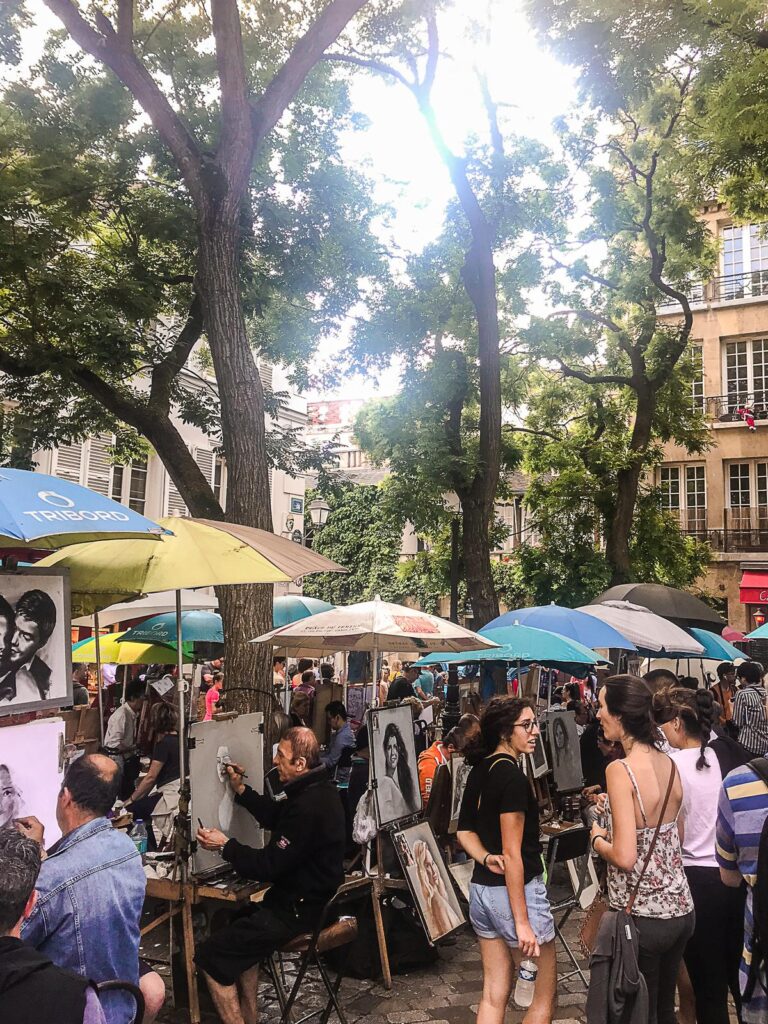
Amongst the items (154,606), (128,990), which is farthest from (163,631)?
(128,990)

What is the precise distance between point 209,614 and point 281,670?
3.81m

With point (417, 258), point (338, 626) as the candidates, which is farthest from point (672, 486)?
point (338, 626)

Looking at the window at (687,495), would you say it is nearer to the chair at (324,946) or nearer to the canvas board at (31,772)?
the chair at (324,946)

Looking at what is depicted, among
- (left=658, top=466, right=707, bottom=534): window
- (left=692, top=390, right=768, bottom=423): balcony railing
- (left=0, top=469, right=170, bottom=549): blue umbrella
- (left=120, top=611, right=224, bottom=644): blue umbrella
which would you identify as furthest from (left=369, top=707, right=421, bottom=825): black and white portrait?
(left=692, top=390, right=768, bottom=423): balcony railing

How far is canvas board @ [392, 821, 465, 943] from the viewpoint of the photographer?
18.5 feet

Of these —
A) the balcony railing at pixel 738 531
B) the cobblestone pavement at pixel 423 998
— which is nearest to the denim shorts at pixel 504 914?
the cobblestone pavement at pixel 423 998

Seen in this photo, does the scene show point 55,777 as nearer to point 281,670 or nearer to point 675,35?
point 675,35

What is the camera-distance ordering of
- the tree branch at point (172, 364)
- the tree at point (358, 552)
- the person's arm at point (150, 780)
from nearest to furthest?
1. the person's arm at point (150, 780)
2. the tree branch at point (172, 364)
3. the tree at point (358, 552)

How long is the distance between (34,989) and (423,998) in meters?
3.82

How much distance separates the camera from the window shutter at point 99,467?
77.5 ft

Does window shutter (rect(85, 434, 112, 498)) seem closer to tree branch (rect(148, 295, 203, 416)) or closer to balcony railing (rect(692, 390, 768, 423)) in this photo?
tree branch (rect(148, 295, 203, 416))

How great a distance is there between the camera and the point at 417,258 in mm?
15820

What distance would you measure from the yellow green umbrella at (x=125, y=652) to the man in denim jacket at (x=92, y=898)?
26.6 feet

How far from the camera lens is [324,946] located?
4.88 metres
